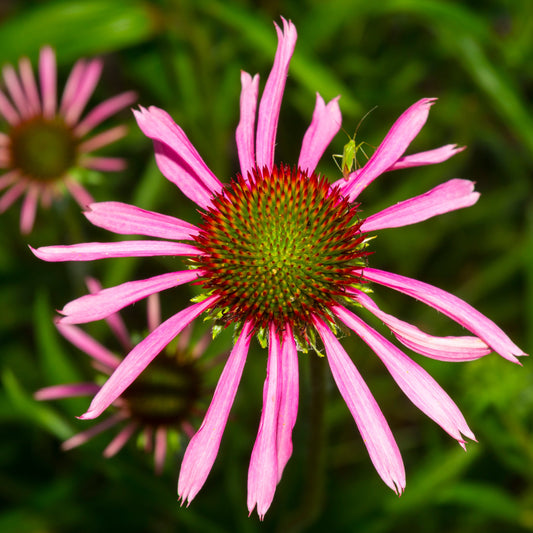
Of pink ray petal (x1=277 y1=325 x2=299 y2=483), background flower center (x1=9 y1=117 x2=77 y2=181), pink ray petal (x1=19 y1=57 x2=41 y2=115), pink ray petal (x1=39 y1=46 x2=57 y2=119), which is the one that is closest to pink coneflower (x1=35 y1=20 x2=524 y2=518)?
pink ray petal (x1=277 y1=325 x2=299 y2=483)

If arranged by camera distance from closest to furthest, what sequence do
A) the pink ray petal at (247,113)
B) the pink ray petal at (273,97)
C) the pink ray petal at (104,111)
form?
the pink ray petal at (273,97)
the pink ray petal at (247,113)
the pink ray petal at (104,111)

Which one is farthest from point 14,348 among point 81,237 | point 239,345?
point 239,345

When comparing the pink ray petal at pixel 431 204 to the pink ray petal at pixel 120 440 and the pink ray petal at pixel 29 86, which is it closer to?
the pink ray petal at pixel 120 440

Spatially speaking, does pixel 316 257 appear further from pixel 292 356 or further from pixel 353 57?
pixel 353 57

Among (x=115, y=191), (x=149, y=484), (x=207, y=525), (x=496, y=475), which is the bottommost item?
(x=496, y=475)

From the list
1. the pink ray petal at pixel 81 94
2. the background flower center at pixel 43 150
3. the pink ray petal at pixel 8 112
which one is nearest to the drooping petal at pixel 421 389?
the background flower center at pixel 43 150

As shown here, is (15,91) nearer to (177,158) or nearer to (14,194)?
(14,194)
